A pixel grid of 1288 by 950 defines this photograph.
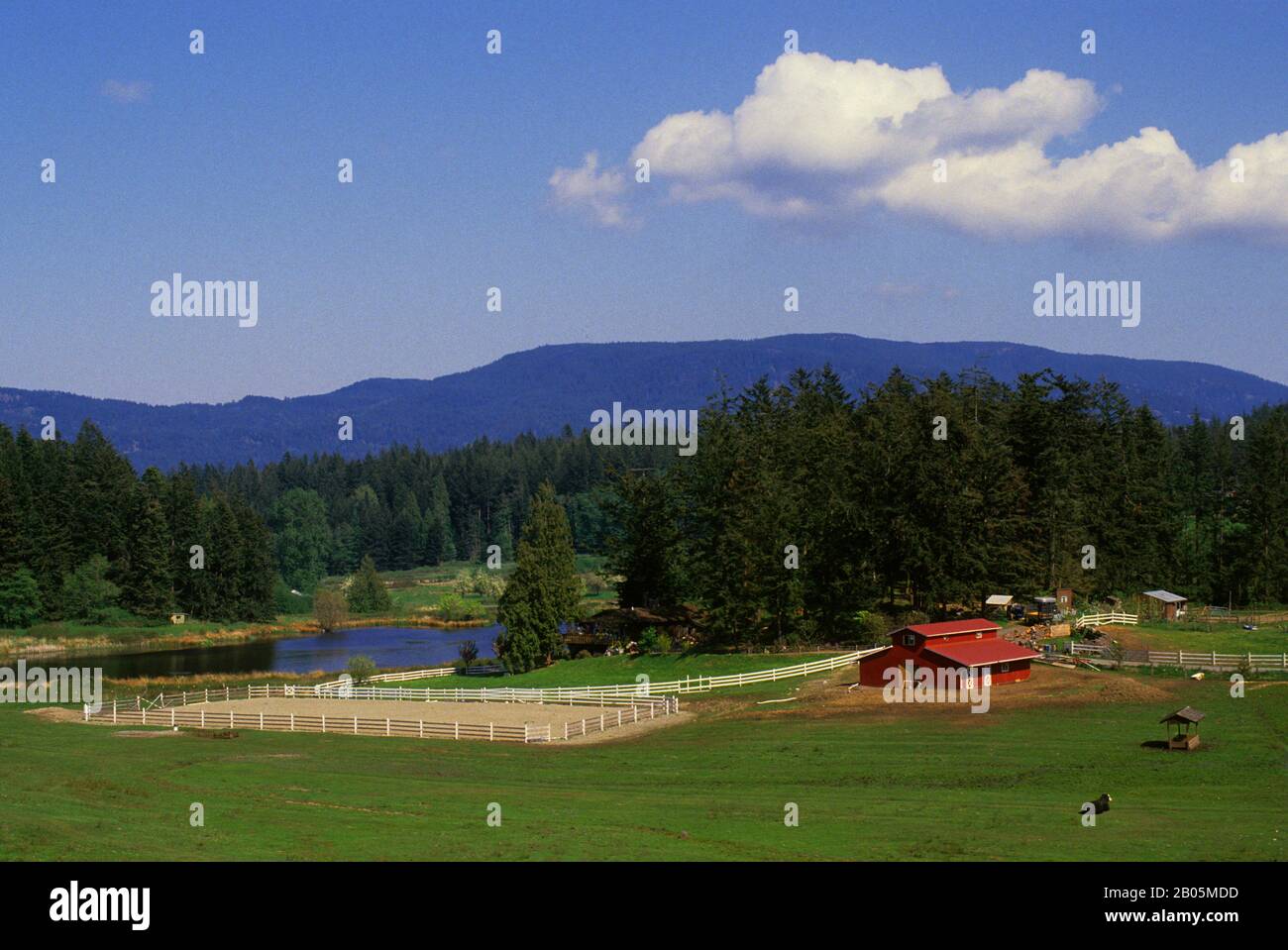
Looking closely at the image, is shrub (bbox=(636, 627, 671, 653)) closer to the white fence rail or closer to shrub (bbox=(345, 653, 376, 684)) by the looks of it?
the white fence rail

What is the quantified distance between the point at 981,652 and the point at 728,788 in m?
24.5

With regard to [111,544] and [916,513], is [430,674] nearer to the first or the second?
[916,513]

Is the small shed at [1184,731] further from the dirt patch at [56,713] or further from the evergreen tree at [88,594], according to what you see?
the evergreen tree at [88,594]

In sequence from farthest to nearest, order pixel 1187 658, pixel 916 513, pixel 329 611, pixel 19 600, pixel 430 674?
pixel 329 611 → pixel 19 600 → pixel 430 674 → pixel 916 513 → pixel 1187 658

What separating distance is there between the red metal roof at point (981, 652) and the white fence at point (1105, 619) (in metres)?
17.0

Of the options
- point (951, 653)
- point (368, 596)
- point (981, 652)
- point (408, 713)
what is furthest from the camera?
point (368, 596)

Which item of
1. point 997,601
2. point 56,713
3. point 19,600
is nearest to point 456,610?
point 19,600

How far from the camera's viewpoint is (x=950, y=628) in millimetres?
63156

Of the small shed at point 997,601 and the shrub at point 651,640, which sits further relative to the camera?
the shrub at point 651,640

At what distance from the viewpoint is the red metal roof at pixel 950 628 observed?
61.8 m

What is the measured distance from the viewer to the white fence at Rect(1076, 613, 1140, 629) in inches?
3147

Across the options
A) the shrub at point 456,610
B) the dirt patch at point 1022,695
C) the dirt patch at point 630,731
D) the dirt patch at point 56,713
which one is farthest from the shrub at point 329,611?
the dirt patch at point 1022,695

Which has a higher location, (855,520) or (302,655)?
(855,520)
